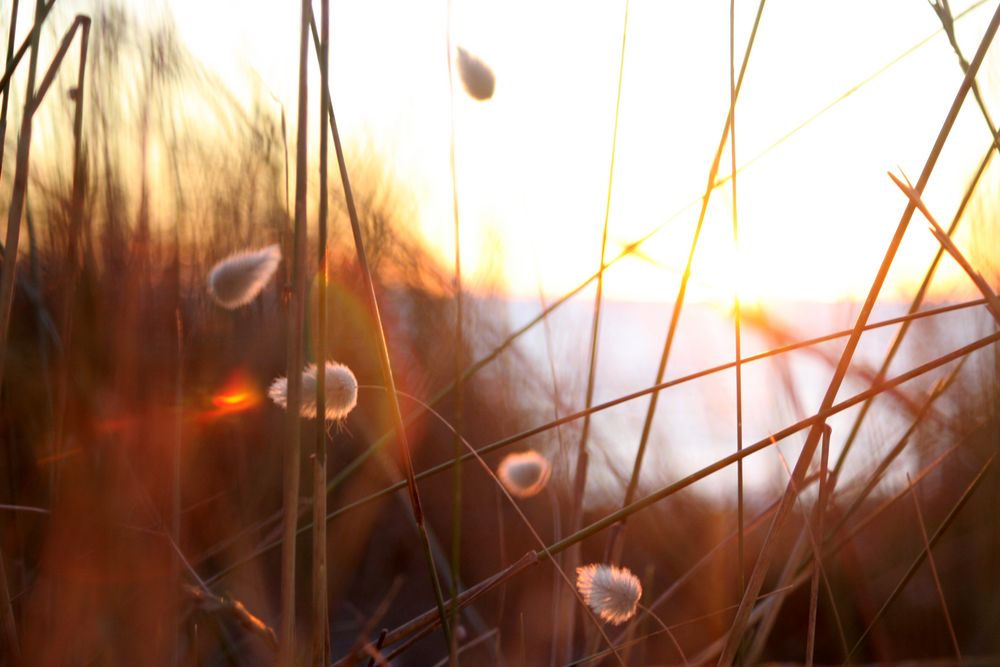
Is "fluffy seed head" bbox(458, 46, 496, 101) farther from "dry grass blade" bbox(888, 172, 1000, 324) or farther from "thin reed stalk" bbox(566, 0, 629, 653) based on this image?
"dry grass blade" bbox(888, 172, 1000, 324)

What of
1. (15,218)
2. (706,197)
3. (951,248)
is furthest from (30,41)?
(951,248)

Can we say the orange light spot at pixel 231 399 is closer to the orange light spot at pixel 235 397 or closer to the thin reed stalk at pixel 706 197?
the orange light spot at pixel 235 397

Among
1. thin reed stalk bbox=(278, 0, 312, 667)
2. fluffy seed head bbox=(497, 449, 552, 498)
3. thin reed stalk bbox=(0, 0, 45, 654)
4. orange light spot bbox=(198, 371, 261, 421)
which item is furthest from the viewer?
orange light spot bbox=(198, 371, 261, 421)

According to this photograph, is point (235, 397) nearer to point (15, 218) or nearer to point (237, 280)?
point (237, 280)

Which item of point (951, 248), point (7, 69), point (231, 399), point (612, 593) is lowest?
point (612, 593)

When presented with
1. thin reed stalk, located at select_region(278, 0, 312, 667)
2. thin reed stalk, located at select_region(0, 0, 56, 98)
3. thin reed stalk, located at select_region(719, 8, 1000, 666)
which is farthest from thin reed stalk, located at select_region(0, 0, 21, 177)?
thin reed stalk, located at select_region(719, 8, 1000, 666)

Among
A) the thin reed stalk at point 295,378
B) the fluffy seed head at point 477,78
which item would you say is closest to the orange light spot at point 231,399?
the fluffy seed head at point 477,78
